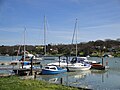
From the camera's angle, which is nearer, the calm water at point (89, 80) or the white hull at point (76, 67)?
the calm water at point (89, 80)

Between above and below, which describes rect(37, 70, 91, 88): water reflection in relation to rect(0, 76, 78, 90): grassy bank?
below

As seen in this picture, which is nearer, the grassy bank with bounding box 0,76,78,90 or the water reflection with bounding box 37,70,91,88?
the grassy bank with bounding box 0,76,78,90

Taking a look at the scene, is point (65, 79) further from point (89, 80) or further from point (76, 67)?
point (76, 67)

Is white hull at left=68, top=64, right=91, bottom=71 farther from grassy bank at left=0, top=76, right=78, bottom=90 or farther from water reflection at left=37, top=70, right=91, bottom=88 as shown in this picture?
grassy bank at left=0, top=76, right=78, bottom=90

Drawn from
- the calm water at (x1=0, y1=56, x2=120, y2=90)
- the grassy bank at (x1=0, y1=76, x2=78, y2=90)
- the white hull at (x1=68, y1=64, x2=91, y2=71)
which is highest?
the grassy bank at (x1=0, y1=76, x2=78, y2=90)

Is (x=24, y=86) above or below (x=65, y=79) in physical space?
above

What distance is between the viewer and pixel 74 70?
5578 cm

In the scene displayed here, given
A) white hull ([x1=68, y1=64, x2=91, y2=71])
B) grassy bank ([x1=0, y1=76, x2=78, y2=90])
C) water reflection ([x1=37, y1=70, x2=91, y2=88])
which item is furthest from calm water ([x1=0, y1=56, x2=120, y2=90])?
grassy bank ([x1=0, y1=76, x2=78, y2=90])

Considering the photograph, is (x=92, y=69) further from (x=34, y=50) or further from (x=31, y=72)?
(x=34, y=50)

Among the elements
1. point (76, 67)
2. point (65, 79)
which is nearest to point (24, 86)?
point (65, 79)

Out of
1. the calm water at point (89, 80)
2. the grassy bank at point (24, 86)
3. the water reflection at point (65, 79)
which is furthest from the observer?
the water reflection at point (65, 79)

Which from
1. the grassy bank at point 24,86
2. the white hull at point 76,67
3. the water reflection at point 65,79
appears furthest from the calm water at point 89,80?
the grassy bank at point 24,86

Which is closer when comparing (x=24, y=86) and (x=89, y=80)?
(x=24, y=86)

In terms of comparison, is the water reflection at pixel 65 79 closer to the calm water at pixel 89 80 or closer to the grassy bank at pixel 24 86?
the calm water at pixel 89 80
